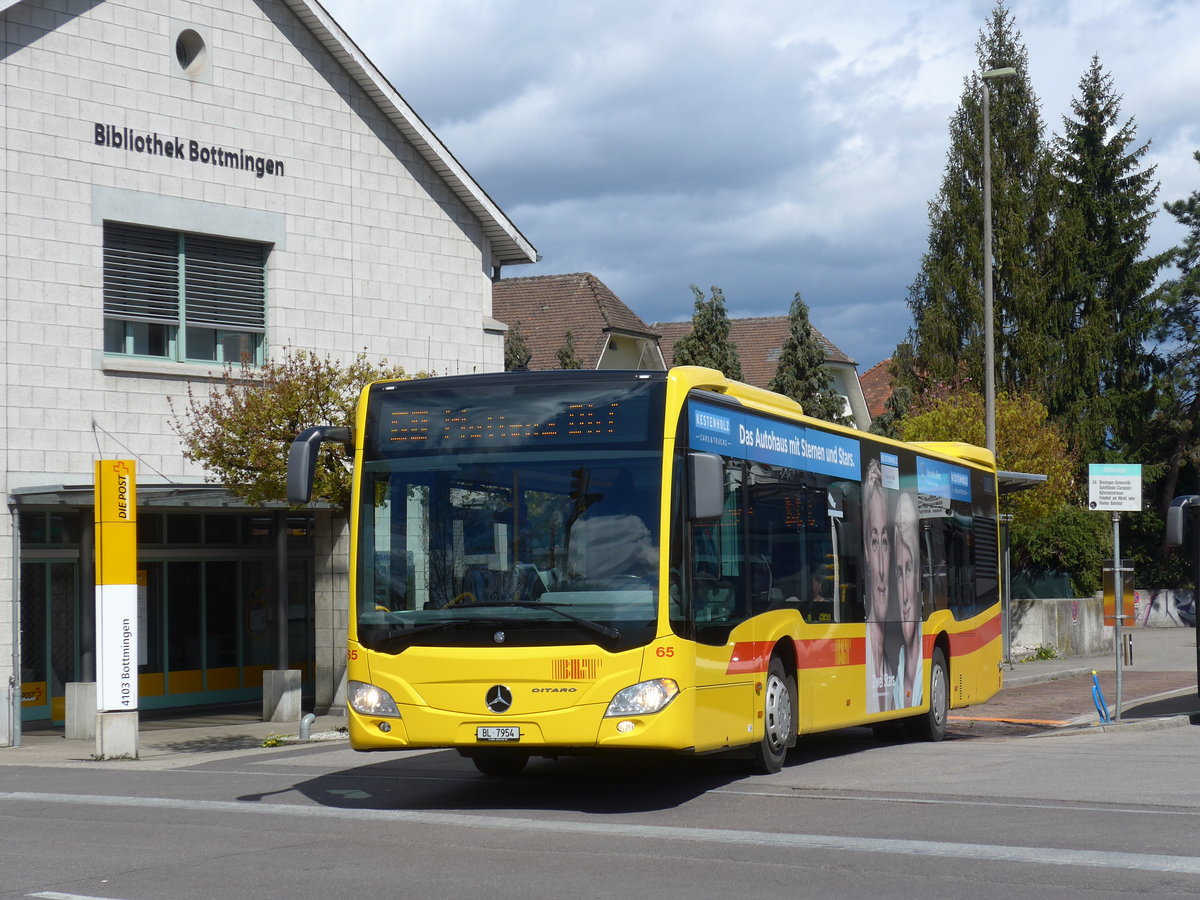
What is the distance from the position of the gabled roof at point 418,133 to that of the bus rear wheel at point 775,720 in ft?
49.4

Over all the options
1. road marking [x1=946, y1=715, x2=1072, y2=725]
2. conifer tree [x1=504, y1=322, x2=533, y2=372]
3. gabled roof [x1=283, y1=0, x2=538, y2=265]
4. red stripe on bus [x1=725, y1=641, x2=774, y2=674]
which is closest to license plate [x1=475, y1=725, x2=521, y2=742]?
red stripe on bus [x1=725, y1=641, x2=774, y2=674]

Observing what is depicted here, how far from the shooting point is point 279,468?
62.0 ft

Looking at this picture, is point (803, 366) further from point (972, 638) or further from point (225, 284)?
point (972, 638)

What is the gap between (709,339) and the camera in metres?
40.9

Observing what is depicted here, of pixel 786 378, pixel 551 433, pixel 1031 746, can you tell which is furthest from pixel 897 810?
pixel 786 378

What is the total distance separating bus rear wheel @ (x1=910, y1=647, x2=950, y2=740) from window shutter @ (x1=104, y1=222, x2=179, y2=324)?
11849 millimetres

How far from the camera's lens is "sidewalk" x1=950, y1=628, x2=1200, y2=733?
20.2 meters

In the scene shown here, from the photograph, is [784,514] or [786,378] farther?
[786,378]

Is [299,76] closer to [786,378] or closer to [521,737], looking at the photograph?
[521,737]

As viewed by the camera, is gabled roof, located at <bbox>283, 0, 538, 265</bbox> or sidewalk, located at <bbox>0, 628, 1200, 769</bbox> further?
gabled roof, located at <bbox>283, 0, 538, 265</bbox>

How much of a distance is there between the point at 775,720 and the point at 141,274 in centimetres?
1332

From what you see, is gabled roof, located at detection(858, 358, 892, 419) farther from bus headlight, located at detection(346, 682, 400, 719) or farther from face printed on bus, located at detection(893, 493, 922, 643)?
bus headlight, located at detection(346, 682, 400, 719)

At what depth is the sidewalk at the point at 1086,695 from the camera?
66.2ft

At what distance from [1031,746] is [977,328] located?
38.2 metres
